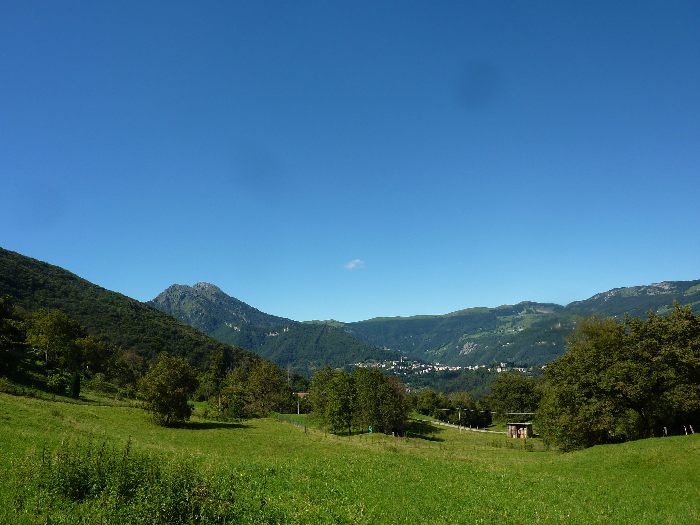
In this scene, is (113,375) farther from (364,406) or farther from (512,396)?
(512,396)

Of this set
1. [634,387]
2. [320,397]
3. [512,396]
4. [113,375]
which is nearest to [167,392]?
[320,397]

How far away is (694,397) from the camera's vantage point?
173 feet

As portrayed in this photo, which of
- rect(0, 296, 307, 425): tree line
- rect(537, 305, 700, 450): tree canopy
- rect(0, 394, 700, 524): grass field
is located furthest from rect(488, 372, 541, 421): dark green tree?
rect(0, 394, 700, 524): grass field

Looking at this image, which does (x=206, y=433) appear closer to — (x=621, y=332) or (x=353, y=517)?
(x=353, y=517)

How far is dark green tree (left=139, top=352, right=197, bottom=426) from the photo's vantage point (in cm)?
5831

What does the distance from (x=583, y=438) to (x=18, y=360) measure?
275 feet

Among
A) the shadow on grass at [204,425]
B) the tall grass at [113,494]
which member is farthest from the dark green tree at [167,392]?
the tall grass at [113,494]

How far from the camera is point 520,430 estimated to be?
107 meters

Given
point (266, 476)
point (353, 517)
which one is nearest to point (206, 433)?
point (266, 476)

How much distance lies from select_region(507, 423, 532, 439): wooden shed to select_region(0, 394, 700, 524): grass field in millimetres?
59608

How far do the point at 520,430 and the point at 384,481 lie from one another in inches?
3465

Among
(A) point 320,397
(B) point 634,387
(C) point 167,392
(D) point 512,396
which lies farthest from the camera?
(D) point 512,396

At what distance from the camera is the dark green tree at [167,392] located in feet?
191

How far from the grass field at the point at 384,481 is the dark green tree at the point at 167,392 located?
7.35 m
